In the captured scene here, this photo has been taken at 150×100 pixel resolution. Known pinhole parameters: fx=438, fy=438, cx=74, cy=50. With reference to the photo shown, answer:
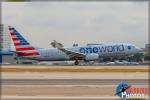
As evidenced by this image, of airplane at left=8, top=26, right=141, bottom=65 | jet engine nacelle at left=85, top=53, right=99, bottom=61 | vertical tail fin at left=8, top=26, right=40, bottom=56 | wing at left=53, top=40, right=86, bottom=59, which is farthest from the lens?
vertical tail fin at left=8, top=26, right=40, bottom=56

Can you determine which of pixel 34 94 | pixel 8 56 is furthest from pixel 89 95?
pixel 8 56

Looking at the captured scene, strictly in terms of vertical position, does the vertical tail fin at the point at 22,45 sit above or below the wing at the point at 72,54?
above

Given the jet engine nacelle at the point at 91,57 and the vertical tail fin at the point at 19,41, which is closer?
the jet engine nacelle at the point at 91,57

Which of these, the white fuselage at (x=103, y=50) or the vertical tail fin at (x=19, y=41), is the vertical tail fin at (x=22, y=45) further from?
the white fuselage at (x=103, y=50)

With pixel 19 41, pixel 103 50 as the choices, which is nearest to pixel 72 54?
pixel 103 50

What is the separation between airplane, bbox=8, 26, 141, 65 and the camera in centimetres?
7312

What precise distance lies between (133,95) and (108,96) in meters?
3.32

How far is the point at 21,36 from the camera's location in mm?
78062

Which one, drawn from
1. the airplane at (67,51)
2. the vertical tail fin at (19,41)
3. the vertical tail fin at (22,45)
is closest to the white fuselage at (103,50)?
the airplane at (67,51)

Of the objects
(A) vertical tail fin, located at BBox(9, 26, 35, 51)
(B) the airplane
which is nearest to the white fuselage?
(B) the airplane

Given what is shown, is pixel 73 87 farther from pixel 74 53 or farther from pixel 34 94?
pixel 74 53

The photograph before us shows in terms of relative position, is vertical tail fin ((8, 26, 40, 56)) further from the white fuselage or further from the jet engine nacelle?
the jet engine nacelle

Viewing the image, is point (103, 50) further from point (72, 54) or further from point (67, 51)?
point (67, 51)

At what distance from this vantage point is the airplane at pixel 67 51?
73.1 metres
